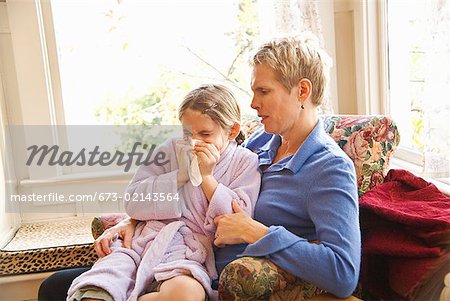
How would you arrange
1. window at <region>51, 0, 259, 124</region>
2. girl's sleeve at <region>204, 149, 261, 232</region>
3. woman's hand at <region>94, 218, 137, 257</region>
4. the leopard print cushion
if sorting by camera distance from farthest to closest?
1. window at <region>51, 0, 259, 124</region>
2. the leopard print cushion
3. woman's hand at <region>94, 218, 137, 257</region>
4. girl's sleeve at <region>204, 149, 261, 232</region>

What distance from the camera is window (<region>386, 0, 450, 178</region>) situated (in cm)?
205

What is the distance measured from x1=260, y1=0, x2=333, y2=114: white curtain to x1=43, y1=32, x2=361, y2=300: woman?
93 centimetres

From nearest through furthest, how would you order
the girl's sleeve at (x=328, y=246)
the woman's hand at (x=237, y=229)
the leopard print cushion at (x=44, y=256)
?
1. the girl's sleeve at (x=328, y=246)
2. the woman's hand at (x=237, y=229)
3. the leopard print cushion at (x=44, y=256)

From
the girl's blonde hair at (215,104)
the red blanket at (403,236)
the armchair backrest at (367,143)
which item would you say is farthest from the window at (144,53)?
the red blanket at (403,236)

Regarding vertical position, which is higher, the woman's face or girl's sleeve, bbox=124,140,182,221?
the woman's face

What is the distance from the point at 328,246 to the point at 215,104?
2.00ft

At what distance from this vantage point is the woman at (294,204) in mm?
1447

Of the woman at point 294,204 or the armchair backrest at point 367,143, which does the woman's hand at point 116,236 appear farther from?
the armchair backrest at point 367,143

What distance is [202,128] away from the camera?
1.75 meters

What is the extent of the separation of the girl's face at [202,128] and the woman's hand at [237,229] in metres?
0.26

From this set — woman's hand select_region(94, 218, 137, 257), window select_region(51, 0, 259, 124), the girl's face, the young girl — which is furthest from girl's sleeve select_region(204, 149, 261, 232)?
window select_region(51, 0, 259, 124)

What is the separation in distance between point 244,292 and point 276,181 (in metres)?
0.44

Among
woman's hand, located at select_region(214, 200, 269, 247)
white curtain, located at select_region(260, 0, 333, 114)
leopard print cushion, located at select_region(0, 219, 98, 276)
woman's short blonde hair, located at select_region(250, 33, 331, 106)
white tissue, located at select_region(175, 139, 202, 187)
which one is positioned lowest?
leopard print cushion, located at select_region(0, 219, 98, 276)

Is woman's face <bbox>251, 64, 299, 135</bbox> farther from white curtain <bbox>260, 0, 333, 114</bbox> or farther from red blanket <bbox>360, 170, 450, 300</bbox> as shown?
white curtain <bbox>260, 0, 333, 114</bbox>
